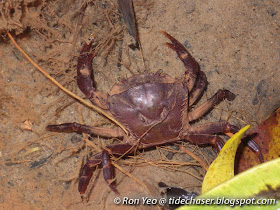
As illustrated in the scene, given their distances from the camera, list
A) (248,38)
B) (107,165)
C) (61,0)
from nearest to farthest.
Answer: (107,165) → (61,0) → (248,38)

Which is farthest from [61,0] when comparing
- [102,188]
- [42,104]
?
[102,188]

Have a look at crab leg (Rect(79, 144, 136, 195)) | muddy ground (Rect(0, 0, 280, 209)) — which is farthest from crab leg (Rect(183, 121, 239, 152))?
crab leg (Rect(79, 144, 136, 195))

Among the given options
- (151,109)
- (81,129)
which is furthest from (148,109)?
(81,129)

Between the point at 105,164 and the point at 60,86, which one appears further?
the point at 60,86

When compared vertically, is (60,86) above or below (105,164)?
above

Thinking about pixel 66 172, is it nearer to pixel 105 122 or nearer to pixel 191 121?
pixel 105 122

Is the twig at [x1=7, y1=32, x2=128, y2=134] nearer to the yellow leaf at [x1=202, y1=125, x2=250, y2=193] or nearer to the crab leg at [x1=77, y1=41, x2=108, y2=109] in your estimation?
the crab leg at [x1=77, y1=41, x2=108, y2=109]

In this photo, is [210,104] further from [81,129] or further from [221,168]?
[81,129]

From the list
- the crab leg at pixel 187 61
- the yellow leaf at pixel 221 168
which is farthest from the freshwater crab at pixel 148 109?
the yellow leaf at pixel 221 168
